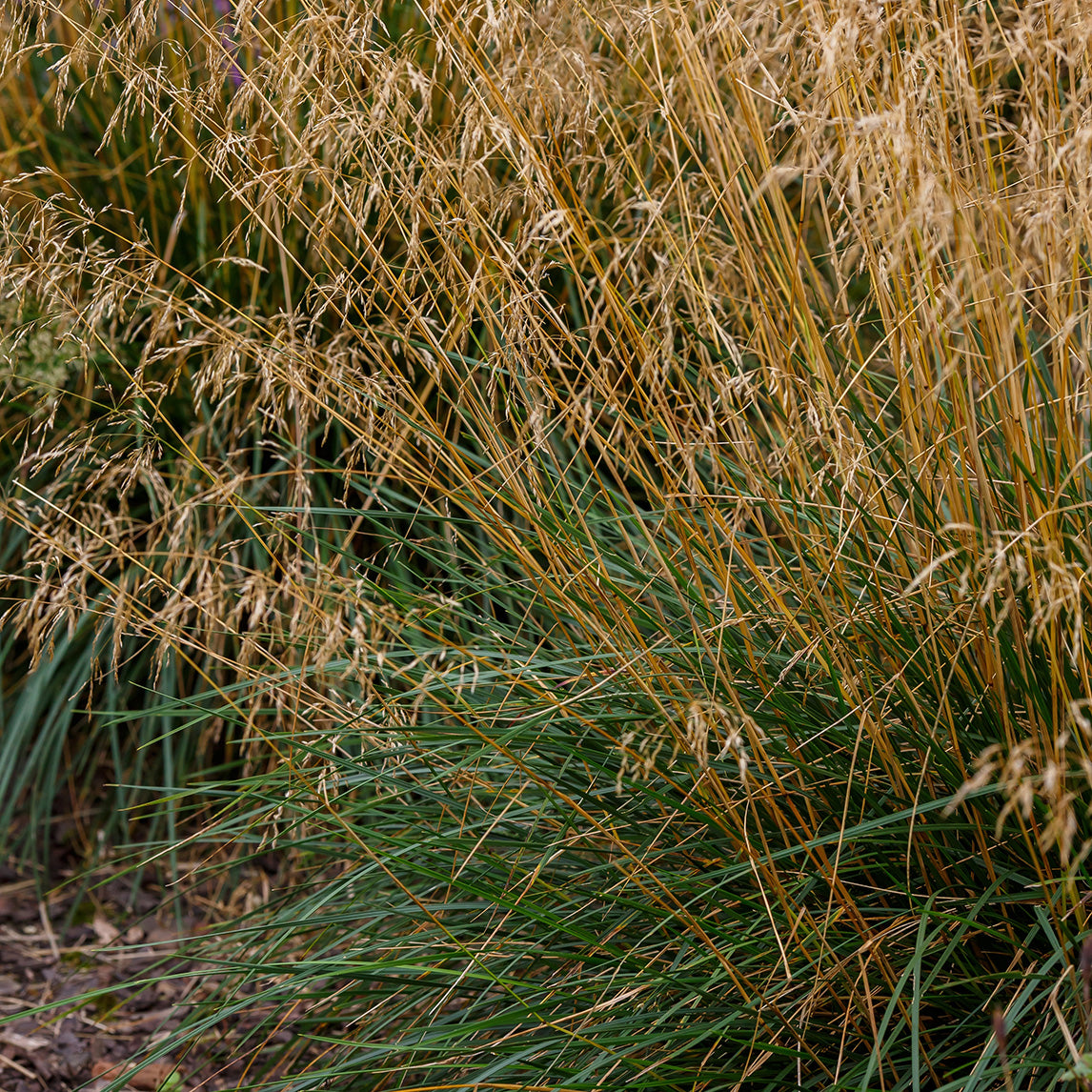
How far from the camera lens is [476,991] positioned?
1.81m

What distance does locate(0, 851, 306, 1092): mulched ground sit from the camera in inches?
87.5

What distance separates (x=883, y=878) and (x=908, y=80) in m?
1.10

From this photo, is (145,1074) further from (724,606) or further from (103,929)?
(724,606)

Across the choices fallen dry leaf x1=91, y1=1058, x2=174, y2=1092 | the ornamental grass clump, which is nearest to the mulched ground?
fallen dry leaf x1=91, y1=1058, x2=174, y2=1092

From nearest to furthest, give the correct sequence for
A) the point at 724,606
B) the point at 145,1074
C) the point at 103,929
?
the point at 724,606, the point at 145,1074, the point at 103,929

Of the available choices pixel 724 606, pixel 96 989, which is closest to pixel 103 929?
pixel 96 989

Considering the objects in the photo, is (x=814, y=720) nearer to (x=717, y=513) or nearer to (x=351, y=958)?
(x=717, y=513)

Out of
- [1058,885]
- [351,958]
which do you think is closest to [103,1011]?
[351,958]

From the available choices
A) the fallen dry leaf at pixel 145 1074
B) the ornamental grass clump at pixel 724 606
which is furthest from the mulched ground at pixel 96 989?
the ornamental grass clump at pixel 724 606

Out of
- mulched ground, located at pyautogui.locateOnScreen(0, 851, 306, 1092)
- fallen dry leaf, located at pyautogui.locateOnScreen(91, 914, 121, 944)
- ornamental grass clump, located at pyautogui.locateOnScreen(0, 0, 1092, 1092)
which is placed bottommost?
fallen dry leaf, located at pyautogui.locateOnScreen(91, 914, 121, 944)

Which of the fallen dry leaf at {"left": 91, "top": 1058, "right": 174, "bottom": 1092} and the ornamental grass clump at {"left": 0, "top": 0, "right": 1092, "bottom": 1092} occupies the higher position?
the ornamental grass clump at {"left": 0, "top": 0, "right": 1092, "bottom": 1092}

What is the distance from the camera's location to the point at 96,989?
230 centimetres

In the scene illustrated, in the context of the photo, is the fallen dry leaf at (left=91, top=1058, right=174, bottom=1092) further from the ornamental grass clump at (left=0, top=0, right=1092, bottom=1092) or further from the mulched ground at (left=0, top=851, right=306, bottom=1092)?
the ornamental grass clump at (left=0, top=0, right=1092, bottom=1092)

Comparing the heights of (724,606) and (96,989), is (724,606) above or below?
above
